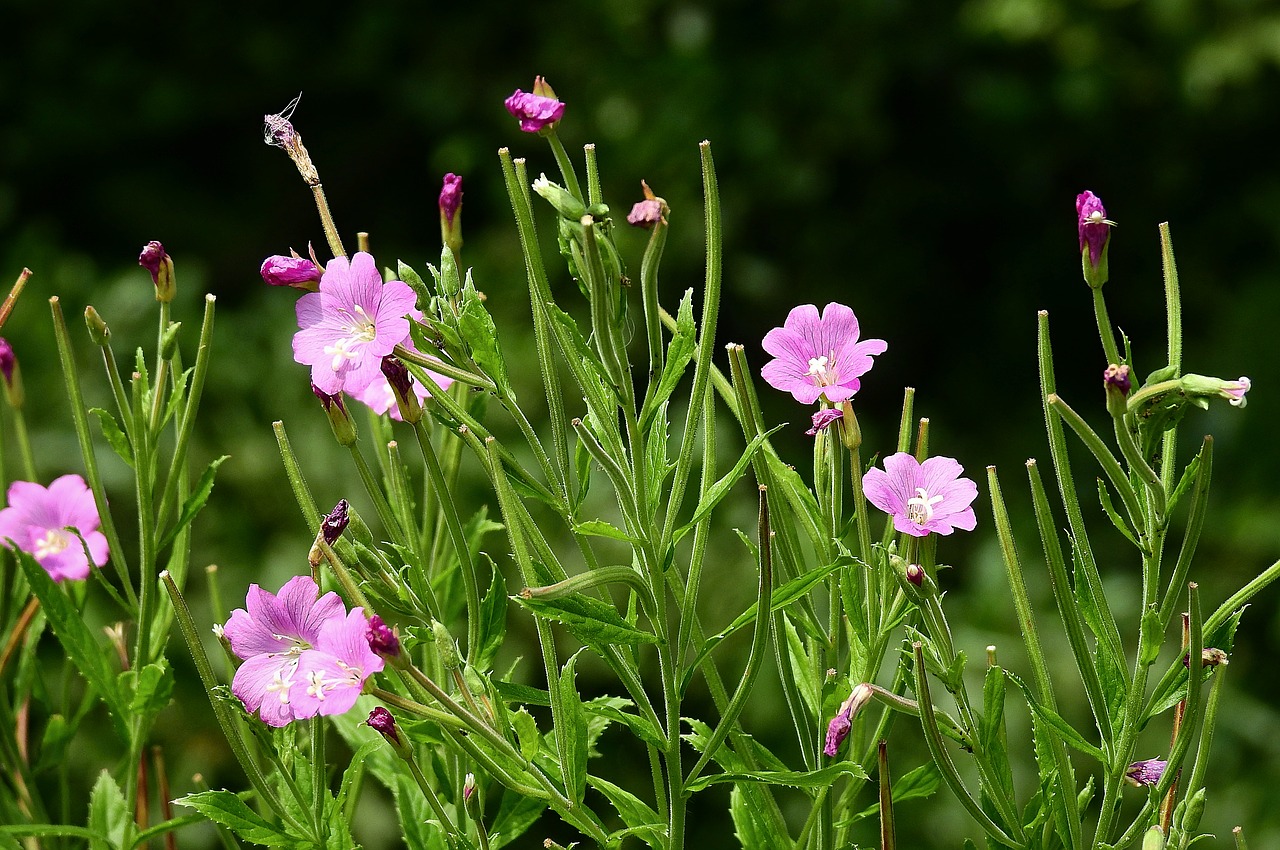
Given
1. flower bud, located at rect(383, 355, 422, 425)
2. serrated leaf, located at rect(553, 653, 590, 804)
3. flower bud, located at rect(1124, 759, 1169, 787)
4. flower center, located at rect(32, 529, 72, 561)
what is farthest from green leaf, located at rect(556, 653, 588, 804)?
flower center, located at rect(32, 529, 72, 561)

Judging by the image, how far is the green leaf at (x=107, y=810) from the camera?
64 cm

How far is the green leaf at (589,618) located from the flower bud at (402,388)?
9 cm

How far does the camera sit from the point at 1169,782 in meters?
0.49

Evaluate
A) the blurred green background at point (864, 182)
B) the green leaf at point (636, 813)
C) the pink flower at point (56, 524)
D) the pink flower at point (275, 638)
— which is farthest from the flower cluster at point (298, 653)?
the blurred green background at point (864, 182)

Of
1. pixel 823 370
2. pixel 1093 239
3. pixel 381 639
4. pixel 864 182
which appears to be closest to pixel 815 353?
pixel 823 370

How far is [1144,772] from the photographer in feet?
1.83

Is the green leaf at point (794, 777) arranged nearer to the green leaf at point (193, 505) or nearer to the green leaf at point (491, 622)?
the green leaf at point (491, 622)

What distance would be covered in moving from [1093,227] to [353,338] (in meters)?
0.29

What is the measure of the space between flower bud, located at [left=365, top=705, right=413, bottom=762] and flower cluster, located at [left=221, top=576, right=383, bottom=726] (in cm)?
3

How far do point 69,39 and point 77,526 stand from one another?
2450 millimetres

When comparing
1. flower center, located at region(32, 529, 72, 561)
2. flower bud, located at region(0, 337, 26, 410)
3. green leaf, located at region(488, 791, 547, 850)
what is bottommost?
green leaf, located at region(488, 791, 547, 850)

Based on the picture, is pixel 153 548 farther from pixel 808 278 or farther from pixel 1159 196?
pixel 1159 196

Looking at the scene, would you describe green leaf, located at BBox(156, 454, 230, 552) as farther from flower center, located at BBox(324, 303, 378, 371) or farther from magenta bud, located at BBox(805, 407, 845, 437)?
magenta bud, located at BBox(805, 407, 845, 437)

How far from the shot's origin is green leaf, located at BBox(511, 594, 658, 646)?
0.46 m
